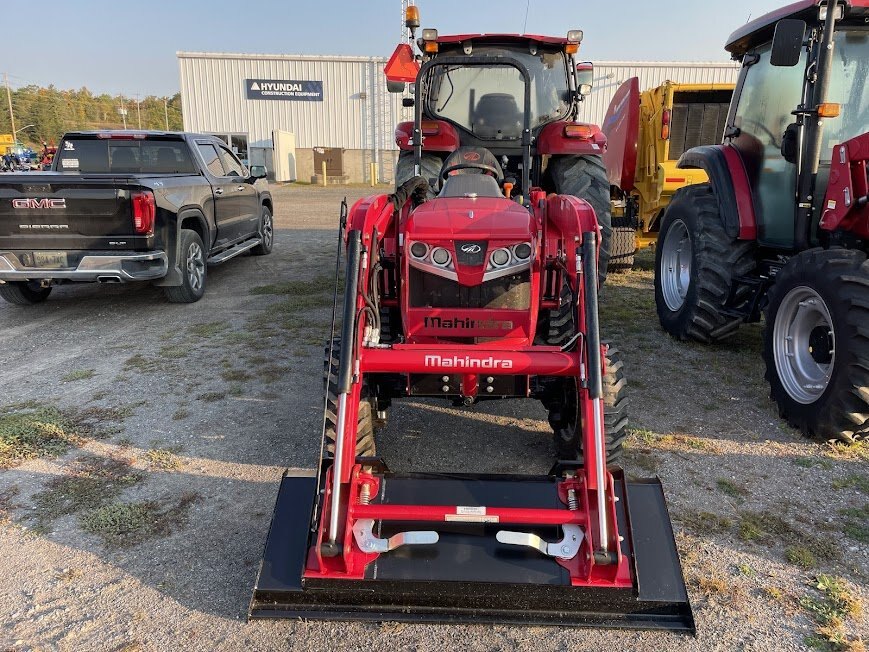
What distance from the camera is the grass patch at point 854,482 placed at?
324 centimetres

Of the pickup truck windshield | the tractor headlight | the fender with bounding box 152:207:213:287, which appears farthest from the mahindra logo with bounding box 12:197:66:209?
the tractor headlight

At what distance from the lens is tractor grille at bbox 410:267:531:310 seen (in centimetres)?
323

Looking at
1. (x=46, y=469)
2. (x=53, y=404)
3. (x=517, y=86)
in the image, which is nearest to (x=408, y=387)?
(x=46, y=469)

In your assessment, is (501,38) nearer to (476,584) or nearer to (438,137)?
(438,137)

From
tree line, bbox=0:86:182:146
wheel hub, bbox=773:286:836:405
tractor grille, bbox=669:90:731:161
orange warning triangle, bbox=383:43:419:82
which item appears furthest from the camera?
tree line, bbox=0:86:182:146

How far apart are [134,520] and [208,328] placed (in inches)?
131

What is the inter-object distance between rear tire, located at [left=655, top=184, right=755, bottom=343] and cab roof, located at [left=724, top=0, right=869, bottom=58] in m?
1.15

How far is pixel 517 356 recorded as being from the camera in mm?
2760

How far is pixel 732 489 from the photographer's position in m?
3.24

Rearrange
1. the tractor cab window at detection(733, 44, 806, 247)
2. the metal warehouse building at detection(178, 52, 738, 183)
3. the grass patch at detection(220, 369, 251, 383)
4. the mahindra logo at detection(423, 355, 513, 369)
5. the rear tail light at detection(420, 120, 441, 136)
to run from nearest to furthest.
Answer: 1. the mahindra logo at detection(423, 355, 513, 369)
2. the tractor cab window at detection(733, 44, 806, 247)
3. the grass patch at detection(220, 369, 251, 383)
4. the rear tail light at detection(420, 120, 441, 136)
5. the metal warehouse building at detection(178, 52, 738, 183)

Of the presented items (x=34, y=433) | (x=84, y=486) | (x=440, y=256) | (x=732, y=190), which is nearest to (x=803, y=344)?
(x=732, y=190)

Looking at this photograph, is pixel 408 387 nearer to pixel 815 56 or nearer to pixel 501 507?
pixel 501 507

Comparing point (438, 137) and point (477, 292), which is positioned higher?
point (438, 137)

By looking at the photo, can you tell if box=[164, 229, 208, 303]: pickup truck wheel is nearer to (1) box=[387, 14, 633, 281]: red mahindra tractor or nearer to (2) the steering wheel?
(1) box=[387, 14, 633, 281]: red mahindra tractor
